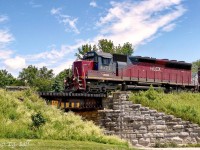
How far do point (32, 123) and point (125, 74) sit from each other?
16.3 meters

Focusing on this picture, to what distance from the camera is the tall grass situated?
56.6ft

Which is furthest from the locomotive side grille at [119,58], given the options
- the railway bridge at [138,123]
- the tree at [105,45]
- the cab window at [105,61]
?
the tree at [105,45]

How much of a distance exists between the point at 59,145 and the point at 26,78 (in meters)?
70.5

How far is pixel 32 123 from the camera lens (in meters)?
18.2

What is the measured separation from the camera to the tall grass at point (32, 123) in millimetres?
17266

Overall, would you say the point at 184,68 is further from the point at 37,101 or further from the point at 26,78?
the point at 26,78

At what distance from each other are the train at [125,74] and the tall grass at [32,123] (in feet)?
24.4

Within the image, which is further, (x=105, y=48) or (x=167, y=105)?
(x=105, y=48)

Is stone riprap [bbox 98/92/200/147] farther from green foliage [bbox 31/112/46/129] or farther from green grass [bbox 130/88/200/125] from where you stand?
green foliage [bbox 31/112/46/129]

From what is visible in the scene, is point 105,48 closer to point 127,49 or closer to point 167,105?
point 127,49

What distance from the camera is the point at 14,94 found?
73.2 ft

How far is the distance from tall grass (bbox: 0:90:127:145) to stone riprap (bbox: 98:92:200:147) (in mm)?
5213

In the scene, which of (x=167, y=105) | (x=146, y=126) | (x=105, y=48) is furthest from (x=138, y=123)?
(x=105, y=48)

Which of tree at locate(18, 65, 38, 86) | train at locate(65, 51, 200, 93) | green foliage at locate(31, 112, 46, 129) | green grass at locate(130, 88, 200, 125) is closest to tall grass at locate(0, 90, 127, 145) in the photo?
green foliage at locate(31, 112, 46, 129)
